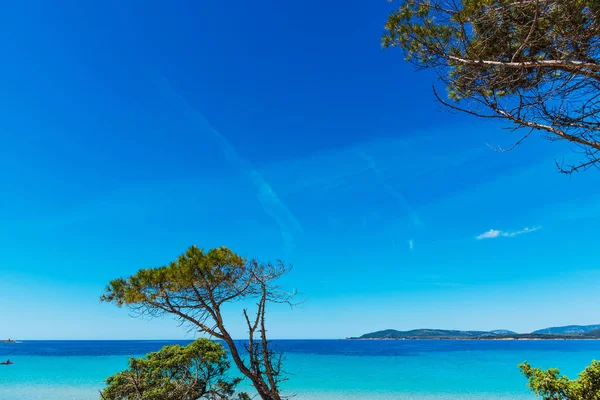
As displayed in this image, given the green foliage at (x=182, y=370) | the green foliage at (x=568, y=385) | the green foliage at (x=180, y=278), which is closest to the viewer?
the green foliage at (x=180, y=278)

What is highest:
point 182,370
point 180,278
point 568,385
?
point 180,278

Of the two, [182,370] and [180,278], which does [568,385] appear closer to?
[180,278]

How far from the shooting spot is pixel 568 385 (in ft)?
22.9

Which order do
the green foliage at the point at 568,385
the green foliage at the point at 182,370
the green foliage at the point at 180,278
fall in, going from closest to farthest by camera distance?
1. the green foliage at the point at 180,278
2. the green foliage at the point at 568,385
3. the green foliage at the point at 182,370

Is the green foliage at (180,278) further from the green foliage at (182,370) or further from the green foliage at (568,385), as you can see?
the green foliage at (568,385)

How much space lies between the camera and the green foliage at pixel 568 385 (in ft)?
22.3

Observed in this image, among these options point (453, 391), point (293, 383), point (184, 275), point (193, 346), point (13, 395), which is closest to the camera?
point (184, 275)

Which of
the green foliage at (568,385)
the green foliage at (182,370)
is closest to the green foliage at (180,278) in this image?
the green foliage at (182,370)

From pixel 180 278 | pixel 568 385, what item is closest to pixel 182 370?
pixel 180 278

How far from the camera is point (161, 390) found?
7.03 meters

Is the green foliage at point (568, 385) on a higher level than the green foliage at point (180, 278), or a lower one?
lower

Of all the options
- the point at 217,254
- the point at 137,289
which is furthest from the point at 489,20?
the point at 137,289

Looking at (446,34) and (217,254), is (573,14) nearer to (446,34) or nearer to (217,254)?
(446,34)

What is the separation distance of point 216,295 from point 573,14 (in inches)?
234
